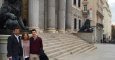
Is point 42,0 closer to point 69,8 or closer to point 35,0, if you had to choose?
point 35,0

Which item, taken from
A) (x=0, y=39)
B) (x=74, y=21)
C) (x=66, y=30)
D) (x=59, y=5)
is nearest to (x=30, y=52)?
(x=0, y=39)

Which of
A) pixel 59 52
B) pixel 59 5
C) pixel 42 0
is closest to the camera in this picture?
pixel 59 52

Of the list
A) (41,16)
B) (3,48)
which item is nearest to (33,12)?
(41,16)

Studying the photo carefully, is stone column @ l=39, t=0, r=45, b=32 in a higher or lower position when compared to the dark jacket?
higher

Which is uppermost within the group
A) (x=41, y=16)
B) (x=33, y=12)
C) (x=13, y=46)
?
(x=33, y=12)

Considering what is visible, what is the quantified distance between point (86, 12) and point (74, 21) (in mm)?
15422

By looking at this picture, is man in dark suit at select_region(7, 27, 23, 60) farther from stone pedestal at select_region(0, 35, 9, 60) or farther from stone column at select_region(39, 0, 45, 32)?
stone column at select_region(39, 0, 45, 32)

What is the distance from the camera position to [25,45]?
410 inches

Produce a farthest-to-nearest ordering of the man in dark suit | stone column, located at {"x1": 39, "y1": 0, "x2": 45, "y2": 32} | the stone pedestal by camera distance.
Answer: stone column, located at {"x1": 39, "y1": 0, "x2": 45, "y2": 32} → the stone pedestal → the man in dark suit

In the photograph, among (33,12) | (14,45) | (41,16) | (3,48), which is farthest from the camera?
(41,16)

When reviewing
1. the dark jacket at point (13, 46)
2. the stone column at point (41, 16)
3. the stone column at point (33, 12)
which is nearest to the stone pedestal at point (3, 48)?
the dark jacket at point (13, 46)

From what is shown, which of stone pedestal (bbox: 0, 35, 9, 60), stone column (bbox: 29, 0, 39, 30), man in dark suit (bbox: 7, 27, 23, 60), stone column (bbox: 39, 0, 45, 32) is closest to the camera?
man in dark suit (bbox: 7, 27, 23, 60)

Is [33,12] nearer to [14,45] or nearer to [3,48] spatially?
[3,48]

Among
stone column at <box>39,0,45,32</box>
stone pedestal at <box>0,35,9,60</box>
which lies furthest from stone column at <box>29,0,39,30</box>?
stone pedestal at <box>0,35,9,60</box>
